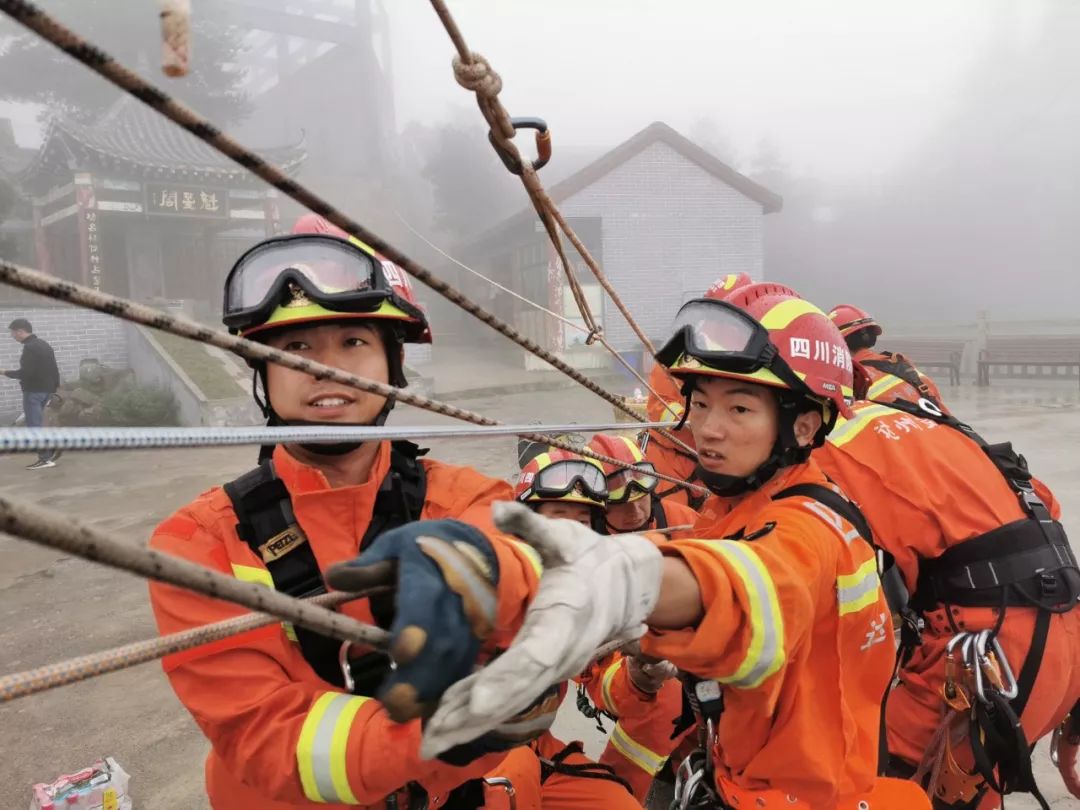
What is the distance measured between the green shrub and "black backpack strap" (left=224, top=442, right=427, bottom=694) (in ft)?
51.0

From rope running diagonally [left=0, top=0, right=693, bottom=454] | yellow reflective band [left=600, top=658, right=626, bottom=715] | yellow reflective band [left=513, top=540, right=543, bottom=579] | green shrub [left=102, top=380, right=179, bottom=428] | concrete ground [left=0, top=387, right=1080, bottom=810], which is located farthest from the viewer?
green shrub [left=102, top=380, right=179, bottom=428]

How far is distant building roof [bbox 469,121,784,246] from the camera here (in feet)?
72.1

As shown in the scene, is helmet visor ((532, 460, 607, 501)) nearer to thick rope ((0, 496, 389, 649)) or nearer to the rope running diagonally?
the rope running diagonally

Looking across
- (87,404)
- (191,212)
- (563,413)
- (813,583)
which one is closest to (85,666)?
(813,583)

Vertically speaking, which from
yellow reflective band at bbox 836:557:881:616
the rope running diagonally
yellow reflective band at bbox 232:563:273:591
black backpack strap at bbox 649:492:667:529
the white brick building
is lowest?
black backpack strap at bbox 649:492:667:529

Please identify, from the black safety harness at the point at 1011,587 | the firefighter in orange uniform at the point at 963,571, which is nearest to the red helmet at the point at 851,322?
the firefighter in orange uniform at the point at 963,571

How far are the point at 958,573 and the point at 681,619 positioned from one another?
1952 millimetres

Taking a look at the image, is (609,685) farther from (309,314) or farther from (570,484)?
(309,314)

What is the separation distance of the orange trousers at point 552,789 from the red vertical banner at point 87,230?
922 inches

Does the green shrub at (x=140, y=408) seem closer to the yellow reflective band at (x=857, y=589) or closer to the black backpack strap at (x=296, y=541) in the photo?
the black backpack strap at (x=296, y=541)

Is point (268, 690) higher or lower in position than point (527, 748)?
higher

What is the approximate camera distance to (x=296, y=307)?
172cm

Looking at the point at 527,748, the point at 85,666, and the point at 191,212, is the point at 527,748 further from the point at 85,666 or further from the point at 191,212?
the point at 191,212

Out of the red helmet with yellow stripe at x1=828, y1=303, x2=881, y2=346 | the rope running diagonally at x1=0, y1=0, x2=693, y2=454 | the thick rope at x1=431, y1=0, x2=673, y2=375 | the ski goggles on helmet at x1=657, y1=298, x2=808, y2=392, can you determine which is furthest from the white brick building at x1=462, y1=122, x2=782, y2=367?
the rope running diagonally at x1=0, y1=0, x2=693, y2=454
